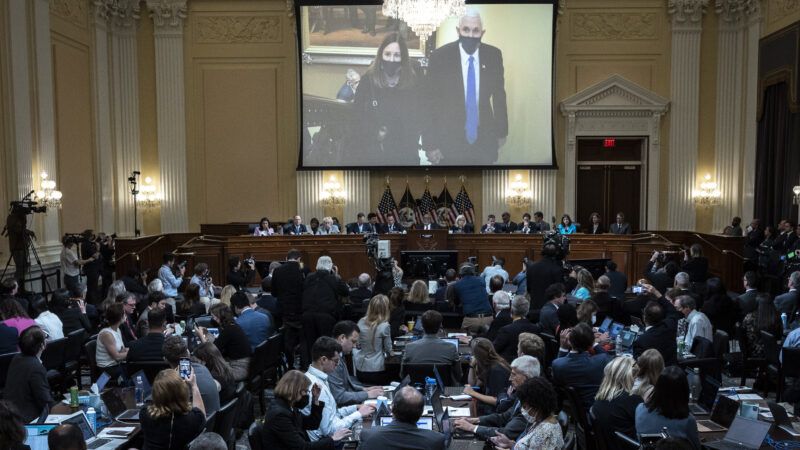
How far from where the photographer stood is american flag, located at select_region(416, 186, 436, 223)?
19.2 metres

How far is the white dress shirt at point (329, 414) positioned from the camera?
5.15 m

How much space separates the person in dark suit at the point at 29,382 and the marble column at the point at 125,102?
13.6 metres

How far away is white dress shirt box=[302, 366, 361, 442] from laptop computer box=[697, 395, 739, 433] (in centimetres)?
238

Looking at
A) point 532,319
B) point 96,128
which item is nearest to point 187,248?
point 96,128

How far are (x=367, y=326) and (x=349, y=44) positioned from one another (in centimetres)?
1268

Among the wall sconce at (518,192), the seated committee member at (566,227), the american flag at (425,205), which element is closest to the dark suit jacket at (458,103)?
the wall sconce at (518,192)

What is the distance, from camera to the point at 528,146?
19.0 m

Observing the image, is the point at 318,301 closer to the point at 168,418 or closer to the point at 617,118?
the point at 168,418

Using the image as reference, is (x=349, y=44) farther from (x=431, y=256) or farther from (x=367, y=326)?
(x=367, y=326)

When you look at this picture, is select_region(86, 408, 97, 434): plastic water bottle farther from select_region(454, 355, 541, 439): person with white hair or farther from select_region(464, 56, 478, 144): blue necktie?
select_region(464, 56, 478, 144): blue necktie

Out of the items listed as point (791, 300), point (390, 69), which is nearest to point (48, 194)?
point (390, 69)

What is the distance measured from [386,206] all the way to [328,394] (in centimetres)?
1392

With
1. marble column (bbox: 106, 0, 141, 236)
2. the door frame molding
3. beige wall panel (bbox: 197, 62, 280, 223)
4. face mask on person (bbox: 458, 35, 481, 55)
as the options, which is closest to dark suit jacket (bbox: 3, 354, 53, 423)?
marble column (bbox: 106, 0, 141, 236)

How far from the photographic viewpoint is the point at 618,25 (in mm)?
19172
